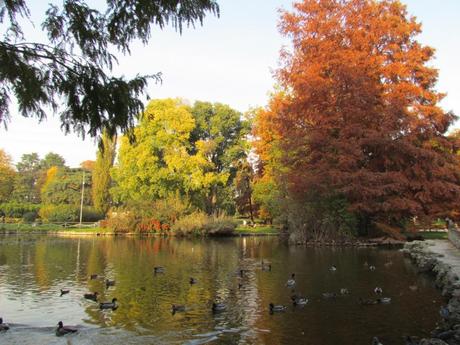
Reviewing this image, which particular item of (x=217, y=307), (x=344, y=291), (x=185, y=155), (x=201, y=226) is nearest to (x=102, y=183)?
(x=185, y=155)

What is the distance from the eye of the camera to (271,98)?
45.2 meters

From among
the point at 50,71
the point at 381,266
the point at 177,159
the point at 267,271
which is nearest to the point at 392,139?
the point at 381,266

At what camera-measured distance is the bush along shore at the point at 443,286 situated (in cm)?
877

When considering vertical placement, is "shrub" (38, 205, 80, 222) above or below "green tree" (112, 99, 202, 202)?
below

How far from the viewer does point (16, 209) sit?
2422 inches

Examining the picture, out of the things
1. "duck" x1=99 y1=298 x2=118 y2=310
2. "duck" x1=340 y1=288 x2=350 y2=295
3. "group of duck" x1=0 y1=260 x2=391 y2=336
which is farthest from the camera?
"duck" x1=340 y1=288 x2=350 y2=295

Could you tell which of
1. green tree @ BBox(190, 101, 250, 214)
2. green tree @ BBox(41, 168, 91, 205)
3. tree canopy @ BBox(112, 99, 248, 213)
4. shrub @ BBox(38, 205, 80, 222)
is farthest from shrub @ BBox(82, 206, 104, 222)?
green tree @ BBox(190, 101, 250, 214)

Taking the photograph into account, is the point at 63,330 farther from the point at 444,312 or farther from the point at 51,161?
the point at 51,161

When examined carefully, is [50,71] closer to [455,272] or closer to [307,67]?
[455,272]

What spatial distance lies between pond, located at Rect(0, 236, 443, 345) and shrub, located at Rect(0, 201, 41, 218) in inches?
1635

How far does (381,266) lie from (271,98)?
2730 cm

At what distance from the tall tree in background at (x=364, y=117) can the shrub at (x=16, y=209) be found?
40.0 m

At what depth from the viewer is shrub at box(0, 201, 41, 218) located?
201 feet

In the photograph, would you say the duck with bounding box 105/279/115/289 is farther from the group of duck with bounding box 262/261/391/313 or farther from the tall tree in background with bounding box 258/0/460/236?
the tall tree in background with bounding box 258/0/460/236
